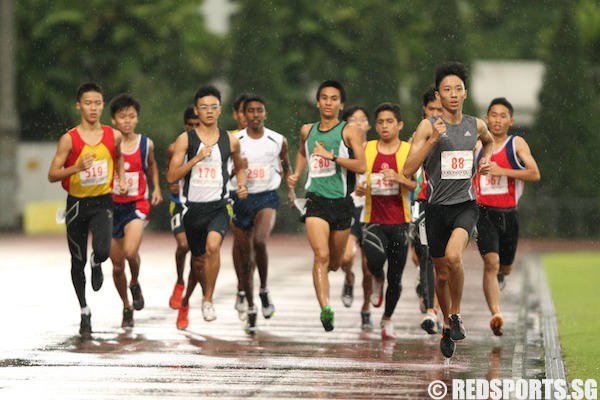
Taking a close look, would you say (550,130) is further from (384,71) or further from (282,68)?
(282,68)

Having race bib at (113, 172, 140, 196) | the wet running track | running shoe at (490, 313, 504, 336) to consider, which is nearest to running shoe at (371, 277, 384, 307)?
the wet running track

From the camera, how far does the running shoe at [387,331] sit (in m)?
14.4

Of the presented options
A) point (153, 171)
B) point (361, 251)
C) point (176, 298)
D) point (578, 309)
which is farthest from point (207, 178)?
point (578, 309)

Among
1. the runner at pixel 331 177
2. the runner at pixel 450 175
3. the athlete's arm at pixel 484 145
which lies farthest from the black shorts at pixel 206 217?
the athlete's arm at pixel 484 145

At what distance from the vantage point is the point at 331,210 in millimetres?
14211

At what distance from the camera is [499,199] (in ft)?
48.9

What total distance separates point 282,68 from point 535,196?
1032 cm

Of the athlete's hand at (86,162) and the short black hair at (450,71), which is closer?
the short black hair at (450,71)

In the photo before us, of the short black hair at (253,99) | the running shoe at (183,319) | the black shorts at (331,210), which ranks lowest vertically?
the running shoe at (183,319)

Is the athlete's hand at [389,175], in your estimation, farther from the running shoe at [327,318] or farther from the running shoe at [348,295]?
the running shoe at [348,295]

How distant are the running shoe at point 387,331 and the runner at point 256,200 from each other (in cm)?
159

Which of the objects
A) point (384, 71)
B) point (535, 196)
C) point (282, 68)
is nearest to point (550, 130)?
point (535, 196)

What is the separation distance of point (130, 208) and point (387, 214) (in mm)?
2726

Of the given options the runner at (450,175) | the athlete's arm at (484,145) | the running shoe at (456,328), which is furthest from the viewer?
the athlete's arm at (484,145)
